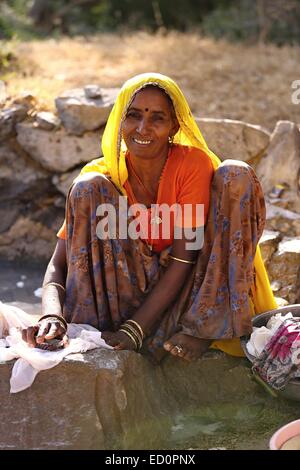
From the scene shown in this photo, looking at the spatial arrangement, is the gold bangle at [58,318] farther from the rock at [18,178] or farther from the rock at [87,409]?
the rock at [18,178]

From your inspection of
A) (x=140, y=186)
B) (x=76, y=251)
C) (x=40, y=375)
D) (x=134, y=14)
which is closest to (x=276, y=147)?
(x=140, y=186)

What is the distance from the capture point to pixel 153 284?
11.0 feet

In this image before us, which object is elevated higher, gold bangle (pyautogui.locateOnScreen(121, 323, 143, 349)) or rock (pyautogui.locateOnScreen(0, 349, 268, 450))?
gold bangle (pyautogui.locateOnScreen(121, 323, 143, 349))

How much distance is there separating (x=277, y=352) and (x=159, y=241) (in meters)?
0.66

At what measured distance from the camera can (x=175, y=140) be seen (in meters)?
3.42

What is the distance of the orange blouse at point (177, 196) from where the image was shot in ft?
10.5

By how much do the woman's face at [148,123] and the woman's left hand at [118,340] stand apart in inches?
28.6

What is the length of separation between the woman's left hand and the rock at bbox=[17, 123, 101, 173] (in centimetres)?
228

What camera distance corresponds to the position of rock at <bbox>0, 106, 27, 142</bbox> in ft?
17.5

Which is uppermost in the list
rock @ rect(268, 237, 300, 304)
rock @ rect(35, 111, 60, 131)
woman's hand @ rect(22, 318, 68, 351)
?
rock @ rect(35, 111, 60, 131)

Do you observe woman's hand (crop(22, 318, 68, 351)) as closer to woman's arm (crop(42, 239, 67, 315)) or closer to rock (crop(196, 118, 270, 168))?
woman's arm (crop(42, 239, 67, 315))

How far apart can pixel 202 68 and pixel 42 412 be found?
444cm

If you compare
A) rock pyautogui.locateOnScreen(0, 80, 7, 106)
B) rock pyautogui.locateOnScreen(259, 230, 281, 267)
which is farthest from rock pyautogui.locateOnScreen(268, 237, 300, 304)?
rock pyautogui.locateOnScreen(0, 80, 7, 106)
